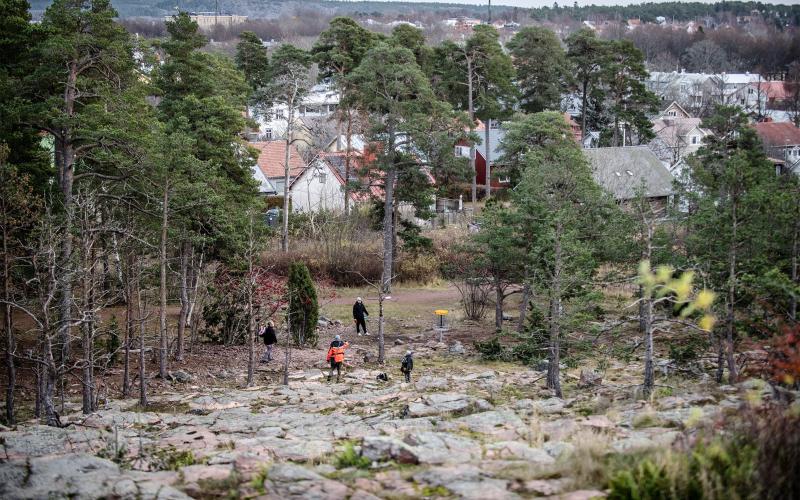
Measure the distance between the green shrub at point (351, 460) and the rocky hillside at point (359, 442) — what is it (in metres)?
0.01

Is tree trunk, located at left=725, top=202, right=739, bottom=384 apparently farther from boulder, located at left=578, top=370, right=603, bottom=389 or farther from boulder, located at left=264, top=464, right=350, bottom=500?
boulder, located at left=264, top=464, right=350, bottom=500

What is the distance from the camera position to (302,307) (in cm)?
2691

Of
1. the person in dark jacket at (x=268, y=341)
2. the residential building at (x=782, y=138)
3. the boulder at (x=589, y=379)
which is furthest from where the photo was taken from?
the residential building at (x=782, y=138)

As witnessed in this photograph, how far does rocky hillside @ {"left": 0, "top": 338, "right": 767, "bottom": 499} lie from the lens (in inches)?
380

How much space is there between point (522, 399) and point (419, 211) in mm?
18259

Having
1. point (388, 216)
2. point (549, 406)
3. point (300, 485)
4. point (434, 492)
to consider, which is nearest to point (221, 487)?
point (300, 485)

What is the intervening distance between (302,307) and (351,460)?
16.3m

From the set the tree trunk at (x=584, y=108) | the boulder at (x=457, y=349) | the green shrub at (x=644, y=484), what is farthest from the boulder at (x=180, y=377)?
the tree trunk at (x=584, y=108)

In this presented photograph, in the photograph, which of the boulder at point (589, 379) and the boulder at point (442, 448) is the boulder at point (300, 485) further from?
the boulder at point (589, 379)

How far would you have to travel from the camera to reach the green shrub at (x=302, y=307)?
26.7 meters

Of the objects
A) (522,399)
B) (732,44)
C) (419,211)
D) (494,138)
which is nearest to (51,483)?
(522,399)

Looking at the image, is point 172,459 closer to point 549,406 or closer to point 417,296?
point 549,406

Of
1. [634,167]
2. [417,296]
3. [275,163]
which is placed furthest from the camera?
[275,163]

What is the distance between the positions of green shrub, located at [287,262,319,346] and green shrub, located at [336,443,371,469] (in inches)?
619
